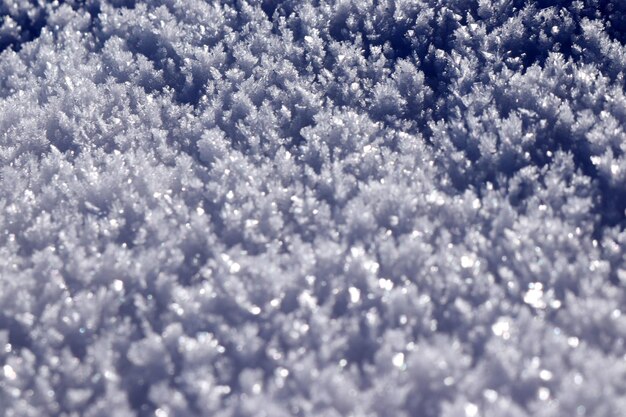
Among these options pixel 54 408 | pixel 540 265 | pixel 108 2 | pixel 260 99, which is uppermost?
pixel 108 2

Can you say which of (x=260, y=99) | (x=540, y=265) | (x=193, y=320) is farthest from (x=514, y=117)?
(x=193, y=320)

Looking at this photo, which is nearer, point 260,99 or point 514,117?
point 514,117

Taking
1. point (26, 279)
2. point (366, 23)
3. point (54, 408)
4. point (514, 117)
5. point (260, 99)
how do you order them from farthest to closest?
1. point (366, 23)
2. point (260, 99)
3. point (514, 117)
4. point (26, 279)
5. point (54, 408)

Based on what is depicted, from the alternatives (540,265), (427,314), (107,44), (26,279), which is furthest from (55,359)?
Answer: (107,44)

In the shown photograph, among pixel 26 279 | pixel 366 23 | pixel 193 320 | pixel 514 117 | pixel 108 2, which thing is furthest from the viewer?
pixel 108 2

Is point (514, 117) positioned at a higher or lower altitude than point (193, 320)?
higher

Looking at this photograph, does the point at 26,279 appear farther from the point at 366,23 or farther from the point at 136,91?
the point at 366,23
